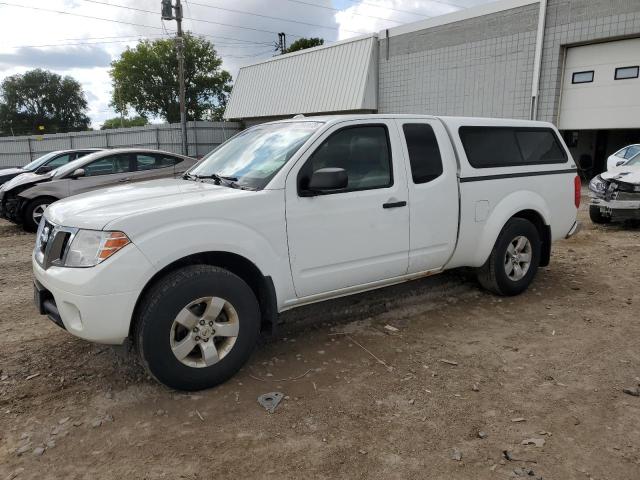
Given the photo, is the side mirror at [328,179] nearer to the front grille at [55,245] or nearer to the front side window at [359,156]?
the front side window at [359,156]

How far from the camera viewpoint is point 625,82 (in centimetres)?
1434

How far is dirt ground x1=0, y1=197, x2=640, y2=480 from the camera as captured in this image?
2617 mm

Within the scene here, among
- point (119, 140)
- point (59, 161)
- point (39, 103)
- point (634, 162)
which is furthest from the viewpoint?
point (39, 103)

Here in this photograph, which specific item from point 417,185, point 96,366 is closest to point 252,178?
point 417,185

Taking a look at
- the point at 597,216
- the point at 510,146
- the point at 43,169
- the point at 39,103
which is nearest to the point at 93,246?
the point at 510,146

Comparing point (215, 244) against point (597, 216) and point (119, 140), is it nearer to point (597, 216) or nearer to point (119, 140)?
point (597, 216)

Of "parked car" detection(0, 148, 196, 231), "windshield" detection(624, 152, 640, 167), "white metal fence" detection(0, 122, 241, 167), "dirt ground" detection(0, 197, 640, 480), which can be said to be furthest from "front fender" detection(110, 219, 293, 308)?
"white metal fence" detection(0, 122, 241, 167)

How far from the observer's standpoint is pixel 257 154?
3977 mm

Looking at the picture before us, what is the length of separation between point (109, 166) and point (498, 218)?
7243mm

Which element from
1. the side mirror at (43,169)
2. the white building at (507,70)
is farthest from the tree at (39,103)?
the side mirror at (43,169)

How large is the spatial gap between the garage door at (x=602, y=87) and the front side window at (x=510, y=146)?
11.3 m

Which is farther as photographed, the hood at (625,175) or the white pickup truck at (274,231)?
the hood at (625,175)

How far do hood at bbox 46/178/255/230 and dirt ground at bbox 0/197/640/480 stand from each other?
118 cm

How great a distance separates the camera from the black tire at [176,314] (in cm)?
304
